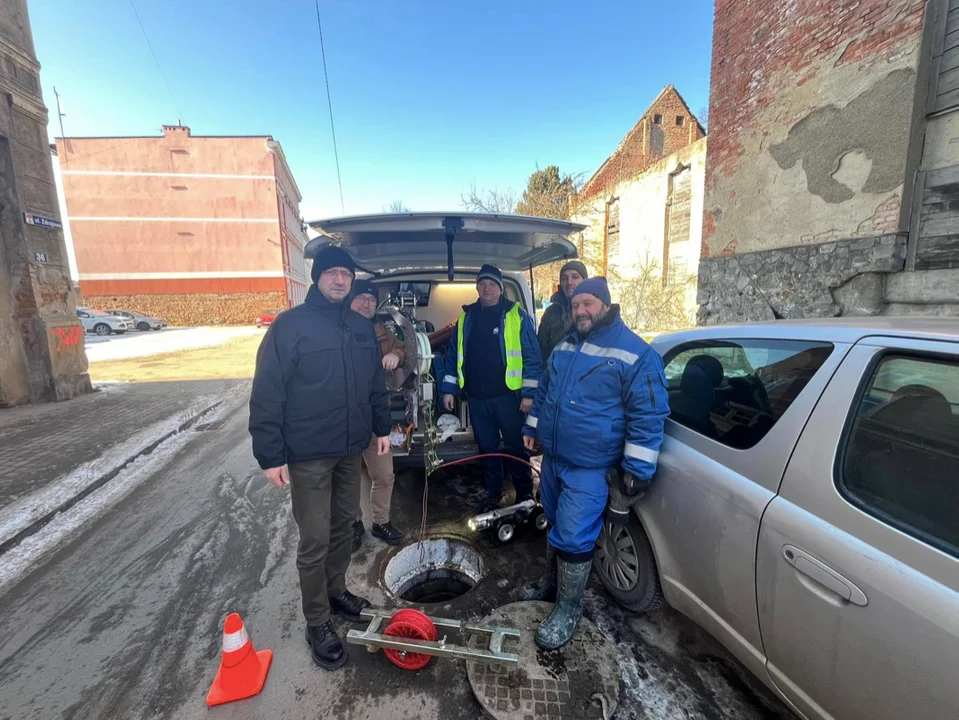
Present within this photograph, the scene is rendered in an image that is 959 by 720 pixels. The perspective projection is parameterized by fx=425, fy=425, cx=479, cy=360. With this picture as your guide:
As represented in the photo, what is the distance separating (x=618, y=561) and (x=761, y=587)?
101 cm

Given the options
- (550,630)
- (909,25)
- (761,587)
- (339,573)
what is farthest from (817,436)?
(909,25)

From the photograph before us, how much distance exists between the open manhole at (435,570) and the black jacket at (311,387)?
1.19 meters

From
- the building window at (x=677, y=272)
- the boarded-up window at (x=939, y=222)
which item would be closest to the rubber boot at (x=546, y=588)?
the boarded-up window at (x=939, y=222)

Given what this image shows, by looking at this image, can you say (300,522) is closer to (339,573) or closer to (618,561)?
(339,573)

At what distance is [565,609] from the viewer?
2277mm

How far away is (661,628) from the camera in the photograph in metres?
2.38

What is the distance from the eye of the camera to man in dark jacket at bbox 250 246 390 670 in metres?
2.05

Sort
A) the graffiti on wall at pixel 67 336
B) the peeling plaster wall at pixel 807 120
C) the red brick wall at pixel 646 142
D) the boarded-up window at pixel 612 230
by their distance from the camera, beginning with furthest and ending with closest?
the red brick wall at pixel 646 142 → the boarded-up window at pixel 612 230 → the graffiti on wall at pixel 67 336 → the peeling plaster wall at pixel 807 120

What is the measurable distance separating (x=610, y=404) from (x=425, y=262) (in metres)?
3.17

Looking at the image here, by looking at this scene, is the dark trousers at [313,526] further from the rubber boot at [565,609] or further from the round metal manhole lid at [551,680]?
the rubber boot at [565,609]

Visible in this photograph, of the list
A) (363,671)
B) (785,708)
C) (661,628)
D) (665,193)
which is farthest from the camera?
(665,193)

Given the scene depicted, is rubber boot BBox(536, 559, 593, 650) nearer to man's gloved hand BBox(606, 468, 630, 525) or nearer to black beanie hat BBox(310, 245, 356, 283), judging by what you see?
man's gloved hand BBox(606, 468, 630, 525)

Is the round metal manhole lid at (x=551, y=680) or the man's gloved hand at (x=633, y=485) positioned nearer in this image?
the round metal manhole lid at (x=551, y=680)

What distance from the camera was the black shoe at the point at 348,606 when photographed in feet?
7.99
